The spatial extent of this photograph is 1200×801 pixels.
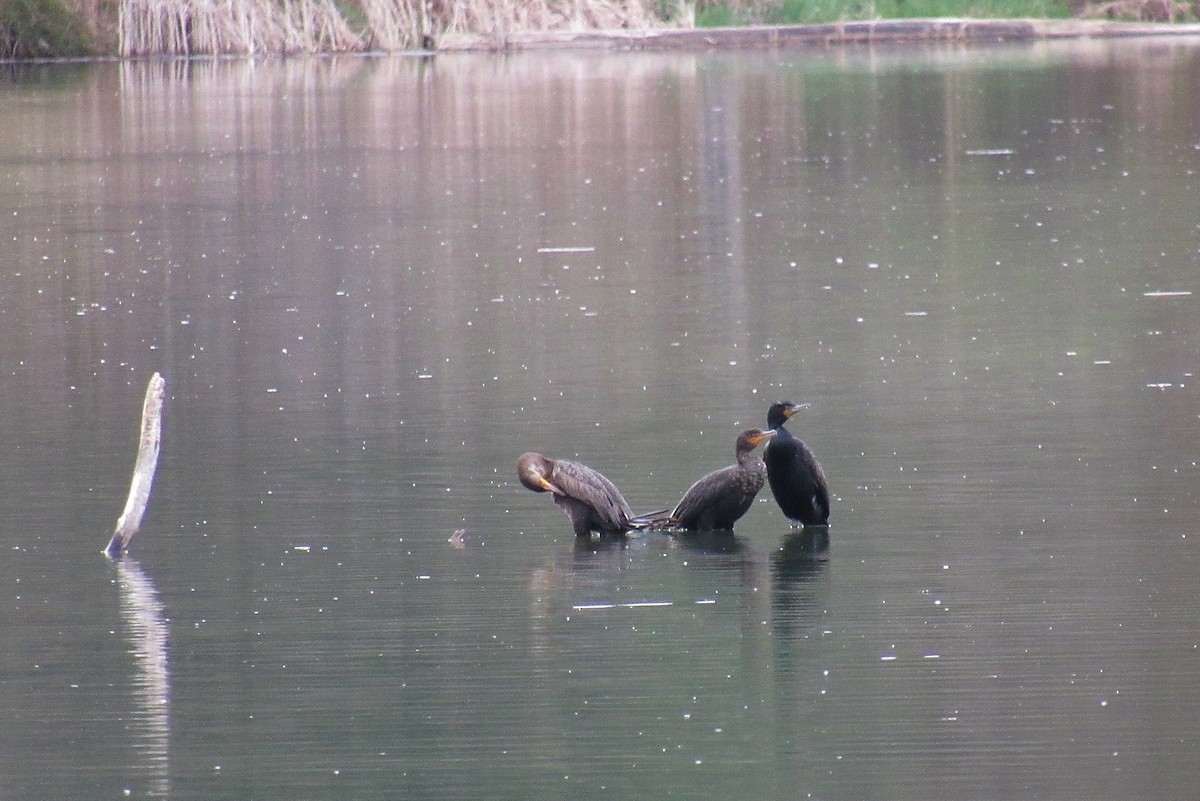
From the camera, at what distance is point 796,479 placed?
7926 millimetres

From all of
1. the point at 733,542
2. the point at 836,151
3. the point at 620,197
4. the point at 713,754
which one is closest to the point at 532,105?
the point at 836,151

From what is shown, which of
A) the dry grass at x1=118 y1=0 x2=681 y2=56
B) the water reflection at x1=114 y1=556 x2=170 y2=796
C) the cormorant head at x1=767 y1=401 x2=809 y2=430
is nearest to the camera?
the water reflection at x1=114 y1=556 x2=170 y2=796

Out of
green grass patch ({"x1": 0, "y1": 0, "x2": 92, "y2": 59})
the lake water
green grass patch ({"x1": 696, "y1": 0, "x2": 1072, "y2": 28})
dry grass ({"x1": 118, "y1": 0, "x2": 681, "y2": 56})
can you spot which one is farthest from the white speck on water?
green grass patch ({"x1": 0, "y1": 0, "x2": 92, "y2": 59})

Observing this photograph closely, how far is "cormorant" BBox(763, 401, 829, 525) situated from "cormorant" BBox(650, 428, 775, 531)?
0.17 feet

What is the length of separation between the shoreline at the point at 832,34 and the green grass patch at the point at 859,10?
131 centimetres

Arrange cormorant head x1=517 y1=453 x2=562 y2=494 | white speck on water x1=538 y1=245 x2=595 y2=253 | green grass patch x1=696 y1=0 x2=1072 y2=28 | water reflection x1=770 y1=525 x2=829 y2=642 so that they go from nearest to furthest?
water reflection x1=770 y1=525 x2=829 y2=642 < cormorant head x1=517 y1=453 x2=562 y2=494 < white speck on water x1=538 y1=245 x2=595 y2=253 < green grass patch x1=696 y1=0 x2=1072 y2=28

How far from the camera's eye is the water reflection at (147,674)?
569 cm

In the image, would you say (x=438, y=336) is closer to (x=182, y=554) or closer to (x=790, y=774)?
(x=182, y=554)

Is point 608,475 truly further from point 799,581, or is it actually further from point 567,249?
point 567,249

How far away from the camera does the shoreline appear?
41.2m

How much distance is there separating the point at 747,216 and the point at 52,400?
25.5 ft

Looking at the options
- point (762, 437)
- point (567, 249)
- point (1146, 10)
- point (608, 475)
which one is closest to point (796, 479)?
point (762, 437)

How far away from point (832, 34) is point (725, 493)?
1382 inches

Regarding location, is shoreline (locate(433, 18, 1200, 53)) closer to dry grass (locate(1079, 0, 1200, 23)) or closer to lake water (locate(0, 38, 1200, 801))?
dry grass (locate(1079, 0, 1200, 23))
